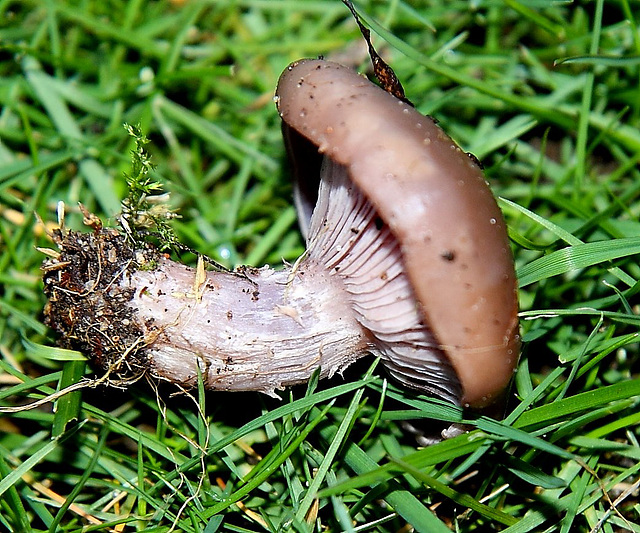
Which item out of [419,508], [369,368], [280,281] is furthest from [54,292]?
[419,508]

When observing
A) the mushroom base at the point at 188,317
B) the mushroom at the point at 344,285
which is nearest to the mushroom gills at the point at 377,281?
the mushroom at the point at 344,285

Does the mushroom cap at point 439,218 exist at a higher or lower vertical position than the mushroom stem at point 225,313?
higher

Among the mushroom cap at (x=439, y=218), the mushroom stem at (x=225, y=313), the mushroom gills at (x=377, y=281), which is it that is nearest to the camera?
the mushroom cap at (x=439, y=218)

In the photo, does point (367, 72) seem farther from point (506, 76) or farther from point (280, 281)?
point (280, 281)

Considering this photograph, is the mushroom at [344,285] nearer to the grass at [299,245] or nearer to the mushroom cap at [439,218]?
the mushroom cap at [439,218]

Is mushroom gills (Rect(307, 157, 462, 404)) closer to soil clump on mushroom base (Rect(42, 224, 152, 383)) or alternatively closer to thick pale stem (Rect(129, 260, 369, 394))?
thick pale stem (Rect(129, 260, 369, 394))

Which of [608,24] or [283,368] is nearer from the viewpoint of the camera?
[283,368]

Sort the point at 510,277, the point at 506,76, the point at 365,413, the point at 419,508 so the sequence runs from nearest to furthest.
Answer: the point at 510,277
the point at 419,508
the point at 365,413
the point at 506,76
